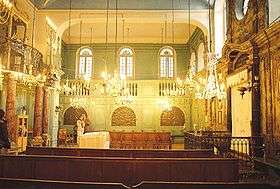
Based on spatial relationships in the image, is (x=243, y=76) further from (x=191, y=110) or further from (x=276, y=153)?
(x=191, y=110)

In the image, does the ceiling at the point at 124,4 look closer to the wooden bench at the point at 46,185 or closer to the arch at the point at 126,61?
the arch at the point at 126,61

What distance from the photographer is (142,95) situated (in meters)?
23.6

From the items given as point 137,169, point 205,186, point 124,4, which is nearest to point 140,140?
point 124,4

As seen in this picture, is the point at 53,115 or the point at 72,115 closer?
the point at 53,115

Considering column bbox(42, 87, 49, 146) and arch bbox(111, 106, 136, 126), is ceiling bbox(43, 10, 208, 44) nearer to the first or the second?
column bbox(42, 87, 49, 146)

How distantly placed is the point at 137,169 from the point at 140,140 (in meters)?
11.9

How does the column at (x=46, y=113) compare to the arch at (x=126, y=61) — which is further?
the arch at (x=126, y=61)

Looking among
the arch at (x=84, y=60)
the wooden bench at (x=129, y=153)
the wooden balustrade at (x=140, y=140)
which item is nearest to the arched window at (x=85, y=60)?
the arch at (x=84, y=60)

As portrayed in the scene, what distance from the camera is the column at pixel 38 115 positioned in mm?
17141

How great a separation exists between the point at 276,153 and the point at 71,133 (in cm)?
1683

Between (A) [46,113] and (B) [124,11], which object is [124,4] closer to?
(B) [124,11]

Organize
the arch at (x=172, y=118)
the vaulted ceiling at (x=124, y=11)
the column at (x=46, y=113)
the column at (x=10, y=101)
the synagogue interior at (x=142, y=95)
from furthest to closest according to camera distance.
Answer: the arch at (x=172, y=118) → the vaulted ceiling at (x=124, y=11) → the column at (x=46, y=113) → the column at (x=10, y=101) → the synagogue interior at (x=142, y=95)

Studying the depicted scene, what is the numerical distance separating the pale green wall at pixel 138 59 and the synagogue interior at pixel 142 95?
0.27 feet

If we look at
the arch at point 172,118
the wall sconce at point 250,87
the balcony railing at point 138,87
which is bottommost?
the arch at point 172,118
